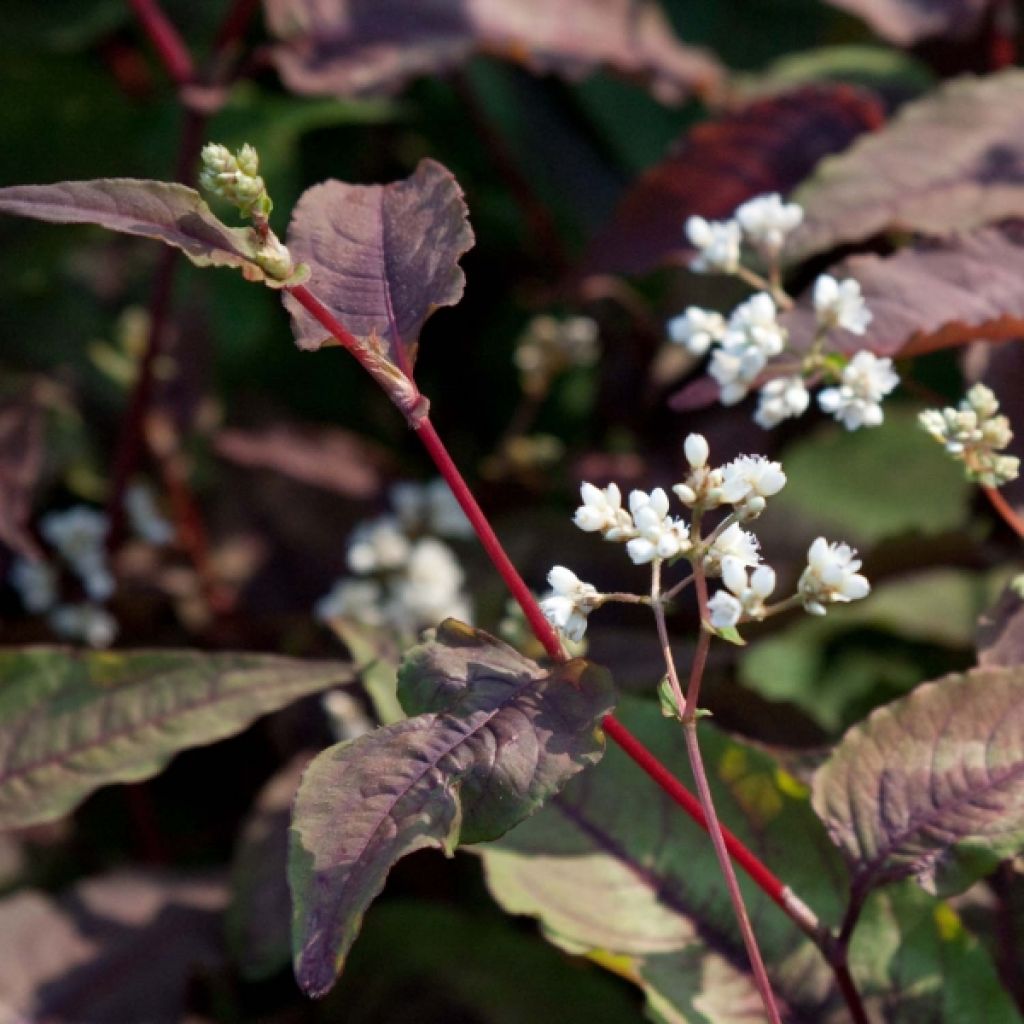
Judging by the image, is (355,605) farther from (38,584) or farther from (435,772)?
(435,772)

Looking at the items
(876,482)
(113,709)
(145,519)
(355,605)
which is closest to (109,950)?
(113,709)

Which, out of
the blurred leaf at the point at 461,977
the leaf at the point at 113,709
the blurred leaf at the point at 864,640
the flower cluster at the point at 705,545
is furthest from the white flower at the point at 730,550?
the blurred leaf at the point at 864,640

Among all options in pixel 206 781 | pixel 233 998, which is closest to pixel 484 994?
pixel 233 998

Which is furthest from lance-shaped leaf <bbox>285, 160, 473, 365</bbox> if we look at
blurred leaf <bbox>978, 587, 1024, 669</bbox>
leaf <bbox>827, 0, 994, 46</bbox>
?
leaf <bbox>827, 0, 994, 46</bbox>

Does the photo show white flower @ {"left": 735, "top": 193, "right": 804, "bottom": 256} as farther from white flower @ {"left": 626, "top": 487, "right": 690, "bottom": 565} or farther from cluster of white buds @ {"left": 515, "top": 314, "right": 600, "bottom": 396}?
cluster of white buds @ {"left": 515, "top": 314, "right": 600, "bottom": 396}

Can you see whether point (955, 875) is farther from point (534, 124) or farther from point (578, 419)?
point (534, 124)

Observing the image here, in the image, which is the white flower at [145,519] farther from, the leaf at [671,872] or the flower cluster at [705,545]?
the flower cluster at [705,545]

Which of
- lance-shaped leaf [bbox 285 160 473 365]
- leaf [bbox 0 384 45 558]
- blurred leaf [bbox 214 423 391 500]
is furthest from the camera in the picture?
blurred leaf [bbox 214 423 391 500]
